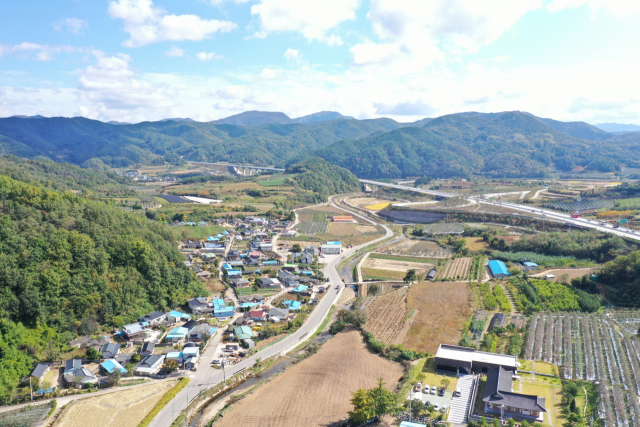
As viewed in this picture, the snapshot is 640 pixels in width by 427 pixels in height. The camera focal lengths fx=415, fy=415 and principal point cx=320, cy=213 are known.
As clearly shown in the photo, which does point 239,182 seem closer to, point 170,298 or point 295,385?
point 170,298

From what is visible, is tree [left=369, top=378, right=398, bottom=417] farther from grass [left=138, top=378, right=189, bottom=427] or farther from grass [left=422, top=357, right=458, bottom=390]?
grass [left=138, top=378, right=189, bottom=427]

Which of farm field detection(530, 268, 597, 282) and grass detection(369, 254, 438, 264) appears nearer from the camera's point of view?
farm field detection(530, 268, 597, 282)

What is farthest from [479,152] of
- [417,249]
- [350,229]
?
[417,249]

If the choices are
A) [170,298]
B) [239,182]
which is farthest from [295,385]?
[239,182]

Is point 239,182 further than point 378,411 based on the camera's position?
Yes

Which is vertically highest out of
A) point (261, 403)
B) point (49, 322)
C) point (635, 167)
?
point (635, 167)

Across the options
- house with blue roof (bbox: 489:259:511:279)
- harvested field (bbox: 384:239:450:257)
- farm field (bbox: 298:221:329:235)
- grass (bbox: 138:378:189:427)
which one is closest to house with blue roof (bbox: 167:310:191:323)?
grass (bbox: 138:378:189:427)
